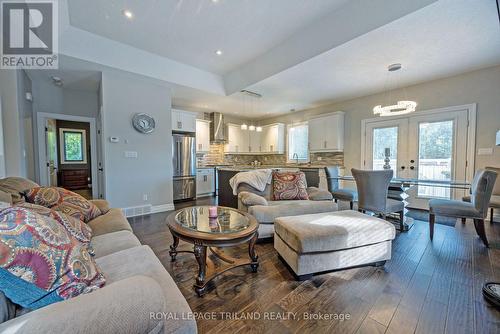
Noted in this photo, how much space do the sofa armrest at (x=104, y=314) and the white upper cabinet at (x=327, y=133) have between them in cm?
526

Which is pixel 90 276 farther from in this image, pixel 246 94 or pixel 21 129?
pixel 246 94

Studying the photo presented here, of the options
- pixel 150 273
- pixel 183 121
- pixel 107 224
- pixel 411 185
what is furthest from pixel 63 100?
pixel 411 185

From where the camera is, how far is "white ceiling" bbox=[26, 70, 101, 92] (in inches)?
140

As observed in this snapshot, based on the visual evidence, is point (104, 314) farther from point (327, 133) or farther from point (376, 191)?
point (327, 133)

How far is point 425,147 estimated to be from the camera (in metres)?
4.11

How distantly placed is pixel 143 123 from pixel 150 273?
3.51 metres

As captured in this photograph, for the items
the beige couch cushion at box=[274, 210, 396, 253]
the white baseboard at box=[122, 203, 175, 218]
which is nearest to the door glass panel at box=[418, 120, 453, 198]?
the beige couch cushion at box=[274, 210, 396, 253]

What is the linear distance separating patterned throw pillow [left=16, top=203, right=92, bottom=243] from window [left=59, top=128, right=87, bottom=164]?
7465 millimetres

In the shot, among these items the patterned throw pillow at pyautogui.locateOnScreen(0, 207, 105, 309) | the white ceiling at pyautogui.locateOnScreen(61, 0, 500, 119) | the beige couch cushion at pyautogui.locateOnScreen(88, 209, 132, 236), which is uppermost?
the white ceiling at pyautogui.locateOnScreen(61, 0, 500, 119)

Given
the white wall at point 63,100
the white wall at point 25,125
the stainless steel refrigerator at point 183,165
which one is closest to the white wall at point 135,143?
the stainless steel refrigerator at point 183,165

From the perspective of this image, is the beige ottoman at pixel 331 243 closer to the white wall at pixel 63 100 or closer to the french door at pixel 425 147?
the french door at pixel 425 147

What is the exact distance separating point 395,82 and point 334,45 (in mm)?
2119

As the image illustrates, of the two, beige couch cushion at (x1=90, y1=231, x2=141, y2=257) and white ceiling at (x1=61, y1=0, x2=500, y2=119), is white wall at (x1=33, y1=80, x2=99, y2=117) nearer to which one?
white ceiling at (x1=61, y1=0, x2=500, y2=119)

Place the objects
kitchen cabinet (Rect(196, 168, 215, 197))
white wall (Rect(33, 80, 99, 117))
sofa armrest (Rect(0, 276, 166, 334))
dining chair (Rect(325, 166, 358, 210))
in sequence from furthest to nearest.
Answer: kitchen cabinet (Rect(196, 168, 215, 197)), white wall (Rect(33, 80, 99, 117)), dining chair (Rect(325, 166, 358, 210)), sofa armrest (Rect(0, 276, 166, 334))
